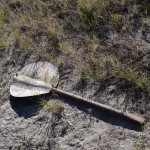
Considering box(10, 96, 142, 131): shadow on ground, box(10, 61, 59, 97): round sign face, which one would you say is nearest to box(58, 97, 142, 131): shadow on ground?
box(10, 96, 142, 131): shadow on ground

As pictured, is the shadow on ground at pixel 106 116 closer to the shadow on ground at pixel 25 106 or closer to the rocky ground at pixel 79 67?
the rocky ground at pixel 79 67

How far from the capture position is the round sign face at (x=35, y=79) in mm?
3961

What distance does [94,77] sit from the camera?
394 centimetres

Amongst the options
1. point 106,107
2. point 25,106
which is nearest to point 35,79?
point 25,106

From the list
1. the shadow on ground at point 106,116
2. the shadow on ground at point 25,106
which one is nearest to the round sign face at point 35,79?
the shadow on ground at point 25,106

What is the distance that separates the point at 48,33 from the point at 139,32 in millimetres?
1041

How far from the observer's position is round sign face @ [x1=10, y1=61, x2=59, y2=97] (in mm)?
3961

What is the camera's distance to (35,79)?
411 centimetres

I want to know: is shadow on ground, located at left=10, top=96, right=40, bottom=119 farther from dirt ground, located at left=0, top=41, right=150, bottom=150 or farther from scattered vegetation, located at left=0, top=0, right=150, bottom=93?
scattered vegetation, located at left=0, top=0, right=150, bottom=93

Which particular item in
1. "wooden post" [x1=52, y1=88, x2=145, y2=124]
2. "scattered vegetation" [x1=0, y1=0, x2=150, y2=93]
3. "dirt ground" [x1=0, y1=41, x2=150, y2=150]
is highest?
"scattered vegetation" [x1=0, y1=0, x2=150, y2=93]

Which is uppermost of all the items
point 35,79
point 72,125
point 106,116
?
point 35,79

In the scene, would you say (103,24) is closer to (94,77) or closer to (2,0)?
(94,77)

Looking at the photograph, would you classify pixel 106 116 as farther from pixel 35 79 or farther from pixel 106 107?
pixel 35 79

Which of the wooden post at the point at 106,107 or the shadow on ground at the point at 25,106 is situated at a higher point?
the wooden post at the point at 106,107
